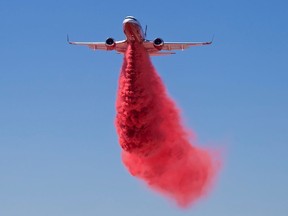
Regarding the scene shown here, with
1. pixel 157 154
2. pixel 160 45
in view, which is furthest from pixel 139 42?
pixel 157 154

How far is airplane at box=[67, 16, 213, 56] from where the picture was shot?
145m

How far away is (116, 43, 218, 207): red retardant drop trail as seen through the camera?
148000 millimetres

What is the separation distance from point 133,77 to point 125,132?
513cm

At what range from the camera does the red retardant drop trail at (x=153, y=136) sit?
486ft

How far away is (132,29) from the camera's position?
5714 inches

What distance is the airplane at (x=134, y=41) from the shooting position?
14525 centimetres

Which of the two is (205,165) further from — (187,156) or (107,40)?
(107,40)

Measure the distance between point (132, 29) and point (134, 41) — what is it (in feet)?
7.31

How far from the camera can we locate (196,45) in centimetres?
14962

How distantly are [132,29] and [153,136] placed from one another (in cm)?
1099

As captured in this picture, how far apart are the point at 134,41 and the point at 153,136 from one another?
30.4ft

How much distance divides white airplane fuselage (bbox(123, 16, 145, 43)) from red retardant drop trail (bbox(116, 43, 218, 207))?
96 centimetres

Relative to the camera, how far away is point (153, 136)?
150 meters

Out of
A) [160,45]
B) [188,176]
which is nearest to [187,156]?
[188,176]
